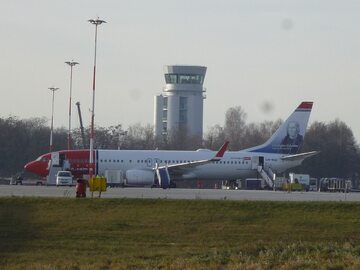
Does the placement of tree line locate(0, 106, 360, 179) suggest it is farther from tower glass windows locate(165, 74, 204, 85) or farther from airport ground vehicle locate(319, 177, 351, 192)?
airport ground vehicle locate(319, 177, 351, 192)

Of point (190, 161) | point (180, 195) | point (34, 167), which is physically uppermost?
point (190, 161)

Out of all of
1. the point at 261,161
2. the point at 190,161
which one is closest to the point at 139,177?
the point at 190,161

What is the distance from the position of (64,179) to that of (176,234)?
38.2 meters

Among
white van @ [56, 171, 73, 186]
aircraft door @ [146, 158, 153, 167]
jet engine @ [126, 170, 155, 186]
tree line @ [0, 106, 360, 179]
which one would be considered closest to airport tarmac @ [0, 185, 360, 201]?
white van @ [56, 171, 73, 186]

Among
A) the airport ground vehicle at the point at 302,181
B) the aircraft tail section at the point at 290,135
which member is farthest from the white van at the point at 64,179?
the airport ground vehicle at the point at 302,181

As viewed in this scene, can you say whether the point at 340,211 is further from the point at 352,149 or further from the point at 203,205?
the point at 352,149

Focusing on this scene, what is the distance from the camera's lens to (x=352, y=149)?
119 meters

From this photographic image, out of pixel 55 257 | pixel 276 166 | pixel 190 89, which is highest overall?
pixel 190 89

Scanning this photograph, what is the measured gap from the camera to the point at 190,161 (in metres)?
77.9

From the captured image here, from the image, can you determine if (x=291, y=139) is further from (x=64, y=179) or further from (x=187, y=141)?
(x=187, y=141)

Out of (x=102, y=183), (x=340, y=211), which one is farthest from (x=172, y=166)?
(x=340, y=211)

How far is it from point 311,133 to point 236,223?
9067 cm

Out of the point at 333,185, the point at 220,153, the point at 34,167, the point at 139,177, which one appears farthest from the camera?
the point at 333,185

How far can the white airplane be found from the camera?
74.4 metres
